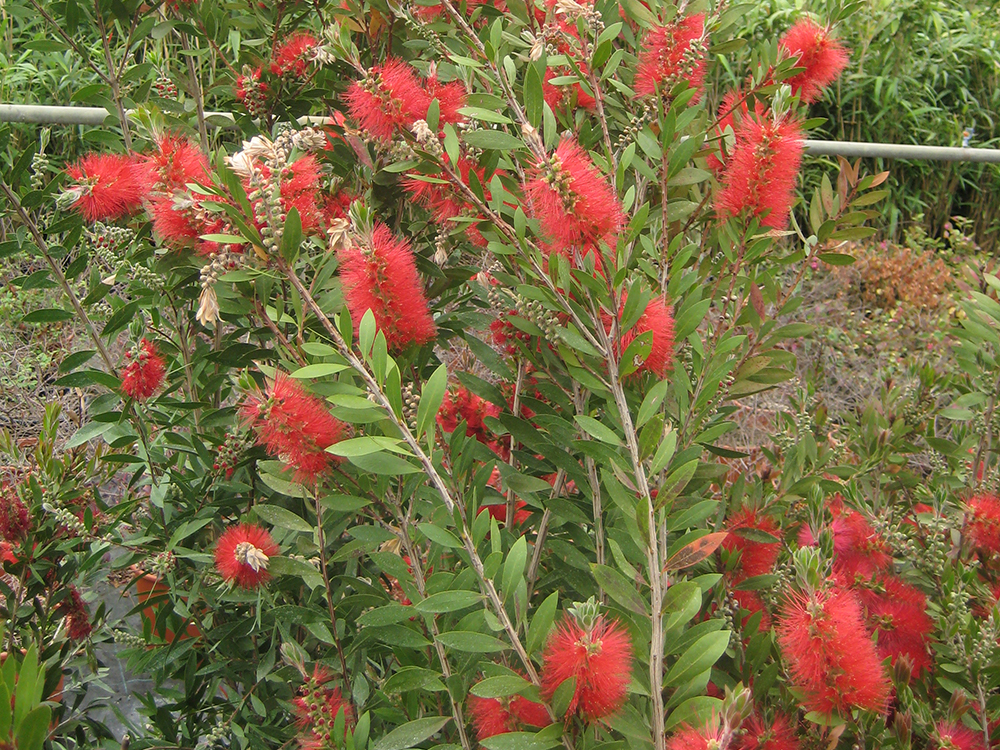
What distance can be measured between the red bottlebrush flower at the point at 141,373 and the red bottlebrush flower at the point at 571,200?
0.57 meters

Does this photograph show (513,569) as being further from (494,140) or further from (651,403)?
(494,140)

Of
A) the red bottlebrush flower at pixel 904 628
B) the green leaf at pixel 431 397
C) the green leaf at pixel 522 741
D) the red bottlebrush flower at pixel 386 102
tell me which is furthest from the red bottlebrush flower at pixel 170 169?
the red bottlebrush flower at pixel 904 628

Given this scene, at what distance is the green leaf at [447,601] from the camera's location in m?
0.65

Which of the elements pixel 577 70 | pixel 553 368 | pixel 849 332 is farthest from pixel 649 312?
pixel 849 332

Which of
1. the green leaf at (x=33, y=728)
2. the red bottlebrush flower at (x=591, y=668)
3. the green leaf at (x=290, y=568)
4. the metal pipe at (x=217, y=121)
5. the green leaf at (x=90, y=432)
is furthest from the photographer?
the metal pipe at (x=217, y=121)

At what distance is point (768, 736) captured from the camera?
2.56ft

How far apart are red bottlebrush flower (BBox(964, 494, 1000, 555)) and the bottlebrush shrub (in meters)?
0.01

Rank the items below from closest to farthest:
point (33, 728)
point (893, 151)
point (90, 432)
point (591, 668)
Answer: point (33, 728), point (591, 668), point (90, 432), point (893, 151)

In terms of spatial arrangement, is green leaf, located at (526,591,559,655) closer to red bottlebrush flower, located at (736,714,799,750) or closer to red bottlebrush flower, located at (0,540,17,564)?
red bottlebrush flower, located at (736,714,799,750)

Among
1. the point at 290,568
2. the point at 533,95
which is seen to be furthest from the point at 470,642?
the point at 533,95

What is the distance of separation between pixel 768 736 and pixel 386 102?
71cm

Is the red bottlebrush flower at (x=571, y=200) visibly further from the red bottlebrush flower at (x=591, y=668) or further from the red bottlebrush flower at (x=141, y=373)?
the red bottlebrush flower at (x=141, y=373)

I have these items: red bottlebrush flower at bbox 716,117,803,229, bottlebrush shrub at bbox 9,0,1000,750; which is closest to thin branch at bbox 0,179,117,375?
bottlebrush shrub at bbox 9,0,1000,750

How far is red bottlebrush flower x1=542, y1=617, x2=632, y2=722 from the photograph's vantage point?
63 cm
